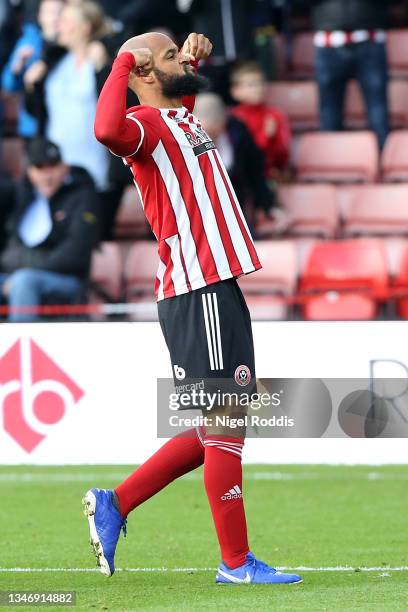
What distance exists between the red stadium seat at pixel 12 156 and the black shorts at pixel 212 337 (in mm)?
8082

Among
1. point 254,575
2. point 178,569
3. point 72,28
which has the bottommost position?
point 178,569

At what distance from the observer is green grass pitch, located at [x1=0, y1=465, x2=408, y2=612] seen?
5.11 m

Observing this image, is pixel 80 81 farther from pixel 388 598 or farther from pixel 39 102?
pixel 388 598

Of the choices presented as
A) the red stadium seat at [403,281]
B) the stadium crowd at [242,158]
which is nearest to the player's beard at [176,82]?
the stadium crowd at [242,158]

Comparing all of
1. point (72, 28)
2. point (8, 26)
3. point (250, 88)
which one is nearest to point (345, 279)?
point (250, 88)

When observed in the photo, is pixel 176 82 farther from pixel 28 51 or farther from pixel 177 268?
pixel 28 51

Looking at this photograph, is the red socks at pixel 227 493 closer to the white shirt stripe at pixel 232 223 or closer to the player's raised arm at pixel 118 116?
the white shirt stripe at pixel 232 223

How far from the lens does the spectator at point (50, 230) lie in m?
10.9

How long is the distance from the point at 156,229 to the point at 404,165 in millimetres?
7413

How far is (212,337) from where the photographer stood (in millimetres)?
5320

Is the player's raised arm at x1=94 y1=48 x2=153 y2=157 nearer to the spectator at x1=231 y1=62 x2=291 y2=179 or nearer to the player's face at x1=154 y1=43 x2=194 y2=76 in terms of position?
the player's face at x1=154 y1=43 x2=194 y2=76

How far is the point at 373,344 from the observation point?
8.79m

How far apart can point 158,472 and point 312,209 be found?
278 inches

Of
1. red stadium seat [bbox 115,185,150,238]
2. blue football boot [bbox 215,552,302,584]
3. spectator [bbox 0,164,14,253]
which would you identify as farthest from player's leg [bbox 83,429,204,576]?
red stadium seat [bbox 115,185,150,238]
